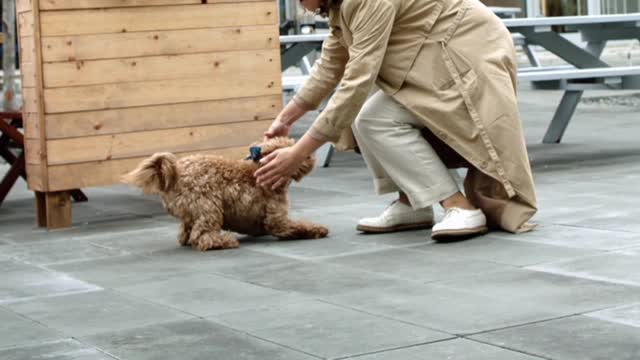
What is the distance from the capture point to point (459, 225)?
4980mm

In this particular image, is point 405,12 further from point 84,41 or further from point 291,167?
point 84,41

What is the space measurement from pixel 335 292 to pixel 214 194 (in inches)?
Answer: 48.6

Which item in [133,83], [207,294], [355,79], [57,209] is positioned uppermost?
[355,79]

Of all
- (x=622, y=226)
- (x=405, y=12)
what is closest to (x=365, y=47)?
(x=405, y=12)

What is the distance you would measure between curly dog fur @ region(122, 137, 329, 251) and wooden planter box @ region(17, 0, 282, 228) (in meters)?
1.10

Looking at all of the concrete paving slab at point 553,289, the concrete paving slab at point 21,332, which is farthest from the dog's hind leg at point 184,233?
the concrete paving slab at point 553,289

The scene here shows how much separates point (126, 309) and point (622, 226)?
231 centimetres

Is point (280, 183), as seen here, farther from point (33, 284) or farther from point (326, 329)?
point (326, 329)

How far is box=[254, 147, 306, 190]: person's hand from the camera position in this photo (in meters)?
4.89

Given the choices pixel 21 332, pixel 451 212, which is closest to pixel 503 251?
pixel 451 212

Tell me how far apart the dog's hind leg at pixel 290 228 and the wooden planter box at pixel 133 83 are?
135cm

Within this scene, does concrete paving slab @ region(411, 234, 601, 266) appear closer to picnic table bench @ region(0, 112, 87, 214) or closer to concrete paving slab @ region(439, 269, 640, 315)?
concrete paving slab @ region(439, 269, 640, 315)

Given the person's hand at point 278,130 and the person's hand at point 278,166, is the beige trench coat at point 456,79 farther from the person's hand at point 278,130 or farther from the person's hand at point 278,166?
the person's hand at point 278,130

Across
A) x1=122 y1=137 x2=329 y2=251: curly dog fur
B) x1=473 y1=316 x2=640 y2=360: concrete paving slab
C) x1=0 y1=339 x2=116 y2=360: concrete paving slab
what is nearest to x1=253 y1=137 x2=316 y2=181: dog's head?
x1=122 y1=137 x2=329 y2=251: curly dog fur
